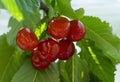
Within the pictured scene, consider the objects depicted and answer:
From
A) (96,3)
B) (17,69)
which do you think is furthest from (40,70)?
(96,3)

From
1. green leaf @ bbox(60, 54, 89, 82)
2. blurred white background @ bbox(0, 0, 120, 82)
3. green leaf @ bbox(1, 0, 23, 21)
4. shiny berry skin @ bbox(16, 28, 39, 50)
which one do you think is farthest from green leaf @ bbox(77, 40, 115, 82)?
blurred white background @ bbox(0, 0, 120, 82)

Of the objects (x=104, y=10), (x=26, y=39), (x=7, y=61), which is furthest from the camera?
(x=104, y=10)

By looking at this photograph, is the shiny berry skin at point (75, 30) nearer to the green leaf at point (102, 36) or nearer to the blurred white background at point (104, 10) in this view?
the green leaf at point (102, 36)

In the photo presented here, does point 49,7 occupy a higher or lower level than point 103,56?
higher

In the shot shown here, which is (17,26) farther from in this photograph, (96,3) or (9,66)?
(96,3)

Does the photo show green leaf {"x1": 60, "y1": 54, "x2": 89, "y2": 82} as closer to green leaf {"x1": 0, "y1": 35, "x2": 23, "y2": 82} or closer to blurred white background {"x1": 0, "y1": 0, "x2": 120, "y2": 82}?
green leaf {"x1": 0, "y1": 35, "x2": 23, "y2": 82}

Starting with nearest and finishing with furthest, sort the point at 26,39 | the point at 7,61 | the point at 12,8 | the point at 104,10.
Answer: the point at 12,8, the point at 26,39, the point at 7,61, the point at 104,10

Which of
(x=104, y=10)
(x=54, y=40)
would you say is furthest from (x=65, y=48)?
(x=104, y=10)

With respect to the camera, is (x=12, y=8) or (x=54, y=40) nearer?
(x=12, y=8)

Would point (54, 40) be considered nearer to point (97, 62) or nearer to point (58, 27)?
point (58, 27)
